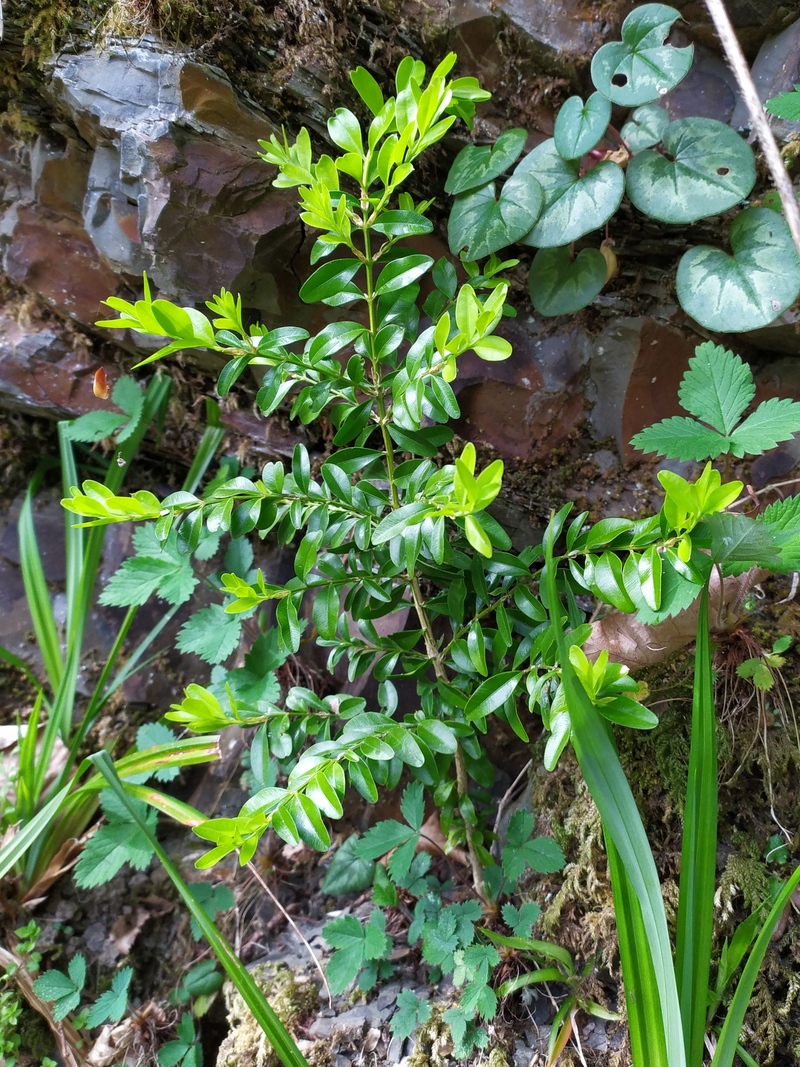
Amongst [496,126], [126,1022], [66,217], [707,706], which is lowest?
[126,1022]

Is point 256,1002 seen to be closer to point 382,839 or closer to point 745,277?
point 382,839

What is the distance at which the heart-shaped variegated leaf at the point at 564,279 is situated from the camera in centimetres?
119

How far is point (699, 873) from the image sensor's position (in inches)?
33.7

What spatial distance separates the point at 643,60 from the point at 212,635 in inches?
54.2

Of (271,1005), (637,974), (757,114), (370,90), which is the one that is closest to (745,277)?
(757,114)

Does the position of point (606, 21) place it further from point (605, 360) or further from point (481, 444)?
point (481, 444)

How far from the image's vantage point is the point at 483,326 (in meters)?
0.75

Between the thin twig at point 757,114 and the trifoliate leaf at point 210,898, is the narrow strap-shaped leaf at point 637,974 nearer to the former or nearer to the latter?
the thin twig at point 757,114

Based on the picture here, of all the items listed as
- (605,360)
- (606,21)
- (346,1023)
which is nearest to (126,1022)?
(346,1023)

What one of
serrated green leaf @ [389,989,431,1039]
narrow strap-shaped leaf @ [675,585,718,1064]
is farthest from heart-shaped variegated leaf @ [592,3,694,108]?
serrated green leaf @ [389,989,431,1039]

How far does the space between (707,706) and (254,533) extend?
4.10 ft

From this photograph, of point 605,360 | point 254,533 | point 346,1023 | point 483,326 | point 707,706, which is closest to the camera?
point 483,326

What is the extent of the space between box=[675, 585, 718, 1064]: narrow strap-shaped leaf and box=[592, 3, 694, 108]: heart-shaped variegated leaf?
34.2 inches

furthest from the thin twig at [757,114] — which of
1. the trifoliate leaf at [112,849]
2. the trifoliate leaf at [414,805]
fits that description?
the trifoliate leaf at [112,849]
